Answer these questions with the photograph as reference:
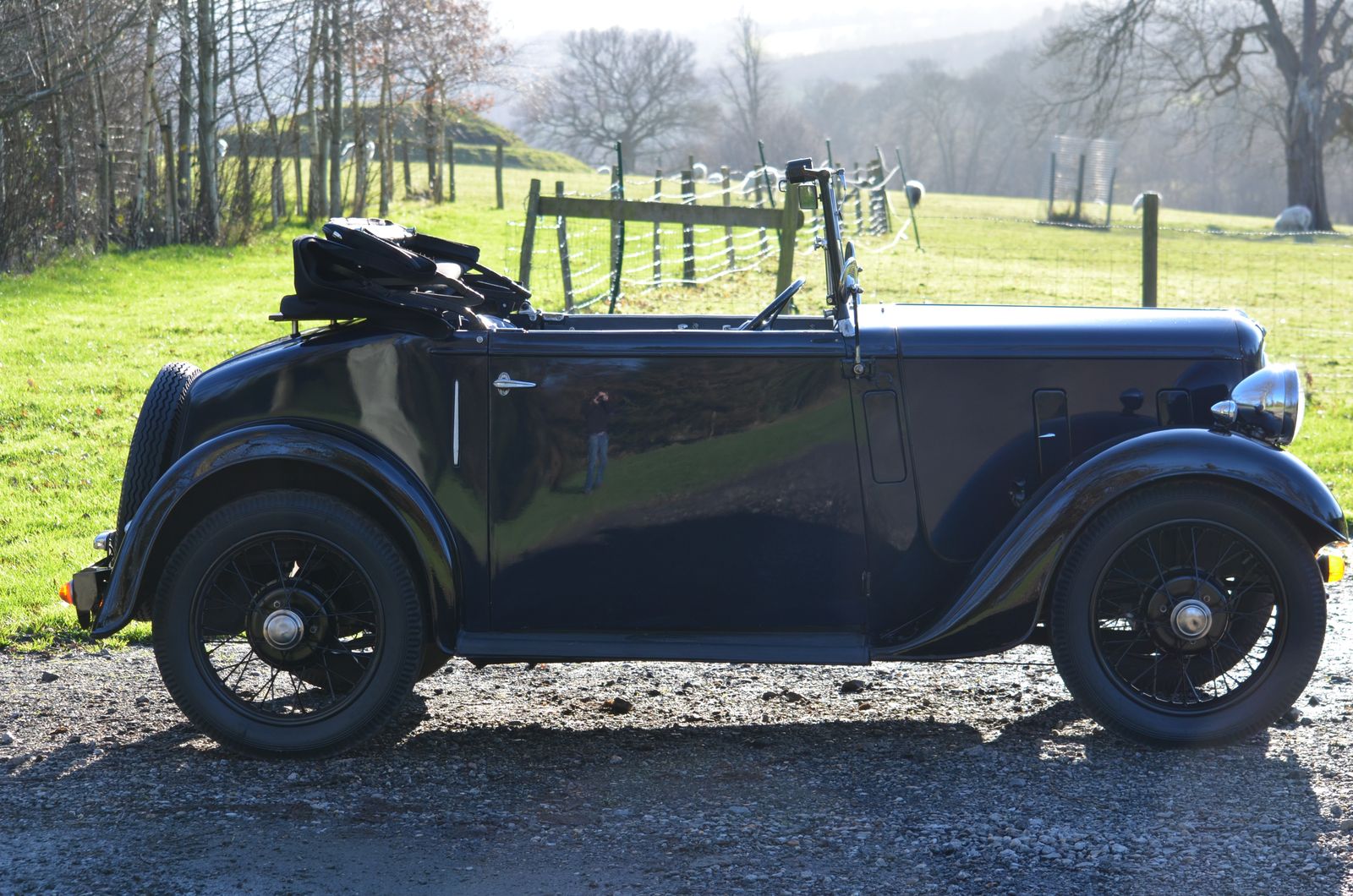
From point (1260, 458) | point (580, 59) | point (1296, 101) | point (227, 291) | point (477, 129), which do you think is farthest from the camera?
point (580, 59)

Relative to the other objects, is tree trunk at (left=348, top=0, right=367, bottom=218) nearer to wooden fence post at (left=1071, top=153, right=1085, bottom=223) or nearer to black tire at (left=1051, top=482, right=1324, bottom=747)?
black tire at (left=1051, top=482, right=1324, bottom=747)

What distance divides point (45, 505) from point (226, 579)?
3807 millimetres

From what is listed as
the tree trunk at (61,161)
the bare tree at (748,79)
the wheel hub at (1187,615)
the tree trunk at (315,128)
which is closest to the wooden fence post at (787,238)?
the wheel hub at (1187,615)

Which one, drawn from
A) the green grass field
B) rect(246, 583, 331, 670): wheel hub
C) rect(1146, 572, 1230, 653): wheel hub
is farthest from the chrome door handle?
the green grass field

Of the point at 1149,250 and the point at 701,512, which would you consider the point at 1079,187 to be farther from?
Answer: the point at 701,512

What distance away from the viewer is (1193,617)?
3.70 m

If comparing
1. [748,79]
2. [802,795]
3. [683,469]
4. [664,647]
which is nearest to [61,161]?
[683,469]

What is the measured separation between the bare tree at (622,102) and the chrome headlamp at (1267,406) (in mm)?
76721

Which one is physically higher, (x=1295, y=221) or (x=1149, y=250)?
(x=1295, y=221)

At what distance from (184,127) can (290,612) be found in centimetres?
1666

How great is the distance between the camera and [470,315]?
391cm

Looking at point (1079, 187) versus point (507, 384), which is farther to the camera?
point (1079, 187)

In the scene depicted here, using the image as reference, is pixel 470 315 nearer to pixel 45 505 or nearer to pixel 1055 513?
pixel 1055 513

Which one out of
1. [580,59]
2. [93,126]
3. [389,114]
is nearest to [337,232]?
[93,126]
